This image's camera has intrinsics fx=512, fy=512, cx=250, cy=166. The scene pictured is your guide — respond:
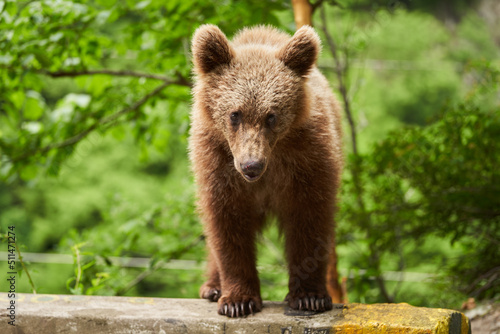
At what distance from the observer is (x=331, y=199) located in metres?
2.75

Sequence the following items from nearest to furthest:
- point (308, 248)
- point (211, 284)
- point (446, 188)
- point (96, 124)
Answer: point (308, 248) < point (211, 284) < point (446, 188) < point (96, 124)

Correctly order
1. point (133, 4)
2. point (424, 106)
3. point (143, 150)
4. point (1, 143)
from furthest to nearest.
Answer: point (424, 106) < point (143, 150) < point (1, 143) < point (133, 4)

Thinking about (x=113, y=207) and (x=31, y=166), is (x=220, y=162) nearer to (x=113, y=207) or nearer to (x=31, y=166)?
(x=31, y=166)

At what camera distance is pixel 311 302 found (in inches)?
104

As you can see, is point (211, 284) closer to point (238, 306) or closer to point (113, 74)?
point (238, 306)

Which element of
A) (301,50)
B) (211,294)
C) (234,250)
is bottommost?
(211,294)

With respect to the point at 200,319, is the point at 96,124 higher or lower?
higher

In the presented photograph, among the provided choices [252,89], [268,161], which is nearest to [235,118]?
[252,89]

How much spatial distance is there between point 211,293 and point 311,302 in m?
0.67

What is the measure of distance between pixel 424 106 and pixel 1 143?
30.9 feet

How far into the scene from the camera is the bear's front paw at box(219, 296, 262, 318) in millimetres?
2580

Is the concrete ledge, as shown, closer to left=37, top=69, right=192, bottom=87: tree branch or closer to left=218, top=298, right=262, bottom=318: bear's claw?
left=218, top=298, right=262, bottom=318: bear's claw

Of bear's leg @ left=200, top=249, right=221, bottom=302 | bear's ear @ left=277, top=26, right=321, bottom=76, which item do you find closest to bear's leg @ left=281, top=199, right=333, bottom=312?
bear's leg @ left=200, top=249, right=221, bottom=302

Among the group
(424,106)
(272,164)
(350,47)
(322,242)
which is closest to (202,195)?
(272,164)
